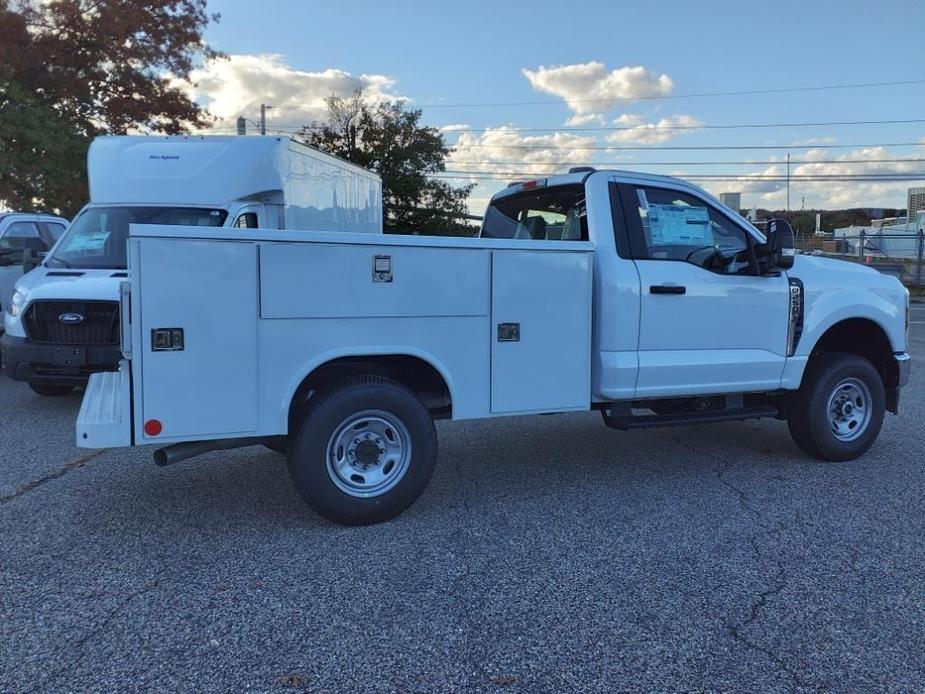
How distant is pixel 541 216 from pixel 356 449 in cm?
255

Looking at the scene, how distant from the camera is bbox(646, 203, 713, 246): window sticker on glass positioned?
5.40 m

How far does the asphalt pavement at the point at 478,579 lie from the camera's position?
9.89 ft

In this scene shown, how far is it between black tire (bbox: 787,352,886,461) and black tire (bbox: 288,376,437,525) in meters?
3.19

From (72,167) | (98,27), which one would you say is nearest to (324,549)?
(72,167)

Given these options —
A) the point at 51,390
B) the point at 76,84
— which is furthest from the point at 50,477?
the point at 76,84

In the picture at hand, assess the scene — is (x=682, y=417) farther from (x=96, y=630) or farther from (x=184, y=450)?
(x=96, y=630)

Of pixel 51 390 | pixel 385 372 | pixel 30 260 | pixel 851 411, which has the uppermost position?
pixel 30 260

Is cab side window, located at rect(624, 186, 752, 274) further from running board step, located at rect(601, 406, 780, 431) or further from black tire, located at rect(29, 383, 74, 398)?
black tire, located at rect(29, 383, 74, 398)

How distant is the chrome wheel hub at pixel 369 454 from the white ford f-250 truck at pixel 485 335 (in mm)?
12

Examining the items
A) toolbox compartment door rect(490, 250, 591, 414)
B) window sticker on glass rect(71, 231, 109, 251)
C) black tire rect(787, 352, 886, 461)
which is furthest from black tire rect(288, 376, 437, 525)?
window sticker on glass rect(71, 231, 109, 251)

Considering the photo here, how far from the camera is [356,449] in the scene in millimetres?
4539

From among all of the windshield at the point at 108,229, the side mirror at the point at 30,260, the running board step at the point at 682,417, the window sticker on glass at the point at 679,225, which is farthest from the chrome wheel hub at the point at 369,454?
the side mirror at the point at 30,260

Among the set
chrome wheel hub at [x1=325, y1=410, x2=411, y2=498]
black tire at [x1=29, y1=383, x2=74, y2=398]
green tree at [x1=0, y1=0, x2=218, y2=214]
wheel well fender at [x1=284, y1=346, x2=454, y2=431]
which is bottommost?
black tire at [x1=29, y1=383, x2=74, y2=398]

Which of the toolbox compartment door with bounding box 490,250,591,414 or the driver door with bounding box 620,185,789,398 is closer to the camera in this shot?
the toolbox compartment door with bounding box 490,250,591,414
